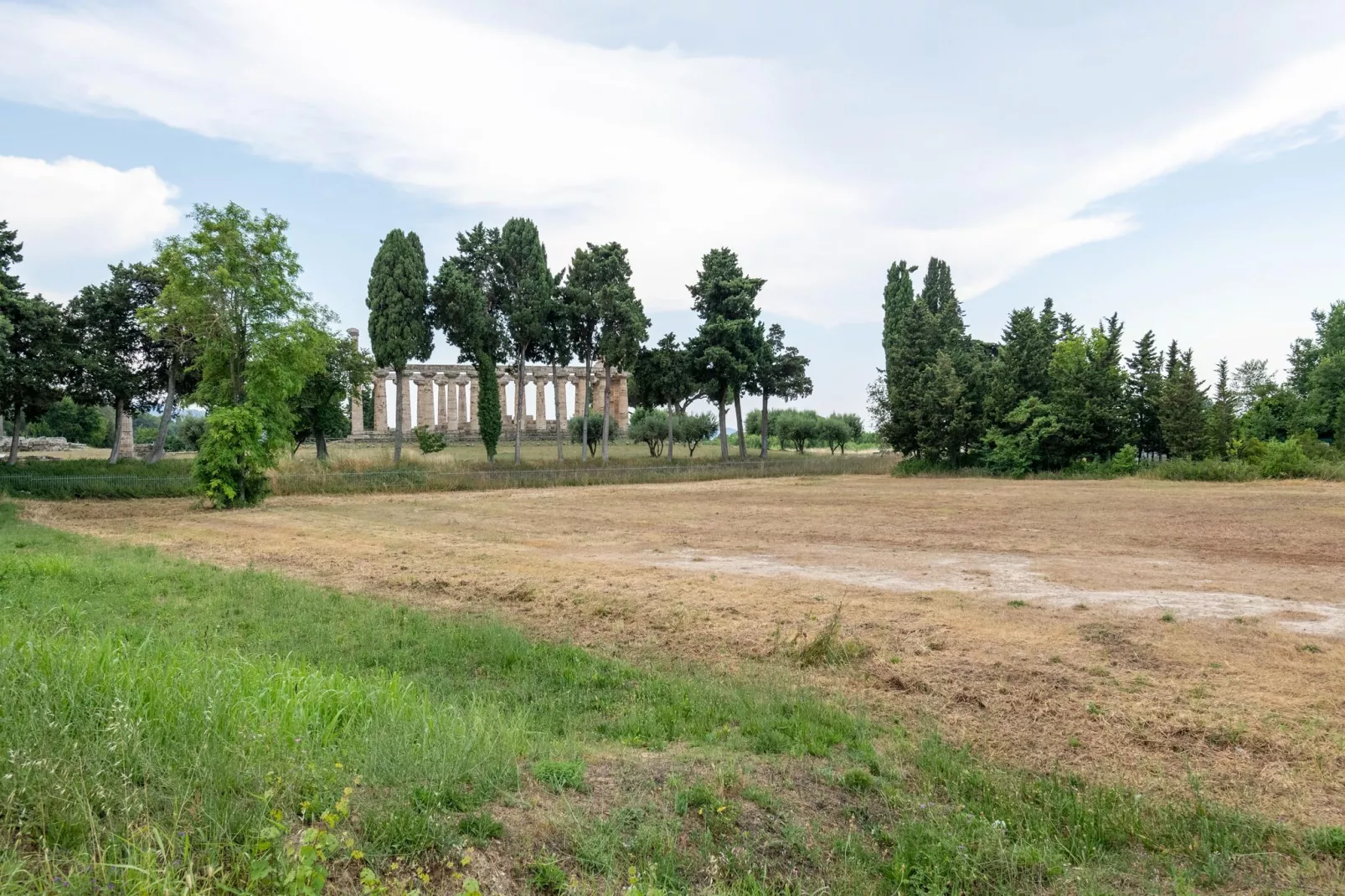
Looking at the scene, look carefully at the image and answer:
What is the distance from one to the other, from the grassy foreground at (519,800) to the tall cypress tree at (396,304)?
38263 millimetres

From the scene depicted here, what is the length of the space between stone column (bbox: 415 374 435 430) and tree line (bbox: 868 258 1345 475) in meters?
36.6

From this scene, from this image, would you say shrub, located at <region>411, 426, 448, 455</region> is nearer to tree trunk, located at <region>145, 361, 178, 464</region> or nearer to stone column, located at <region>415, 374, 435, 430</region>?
stone column, located at <region>415, 374, 435, 430</region>

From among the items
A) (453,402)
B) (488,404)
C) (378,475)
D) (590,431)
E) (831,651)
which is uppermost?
(453,402)

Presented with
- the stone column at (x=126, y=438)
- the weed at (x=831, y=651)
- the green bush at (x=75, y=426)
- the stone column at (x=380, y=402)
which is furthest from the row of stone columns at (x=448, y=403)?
the weed at (x=831, y=651)

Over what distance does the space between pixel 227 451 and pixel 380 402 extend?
4141 cm

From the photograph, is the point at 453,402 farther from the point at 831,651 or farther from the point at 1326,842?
the point at 1326,842

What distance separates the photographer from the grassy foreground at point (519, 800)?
10.4ft

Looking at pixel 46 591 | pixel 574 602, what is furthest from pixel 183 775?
pixel 46 591

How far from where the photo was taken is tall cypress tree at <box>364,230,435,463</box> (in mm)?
42844

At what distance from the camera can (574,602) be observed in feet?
34.7

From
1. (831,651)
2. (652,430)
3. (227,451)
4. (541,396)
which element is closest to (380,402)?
(541,396)

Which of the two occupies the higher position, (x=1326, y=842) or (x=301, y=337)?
(x=301, y=337)

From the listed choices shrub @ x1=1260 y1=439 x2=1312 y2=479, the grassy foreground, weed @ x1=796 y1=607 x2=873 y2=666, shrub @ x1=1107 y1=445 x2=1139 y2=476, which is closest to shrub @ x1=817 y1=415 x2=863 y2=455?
shrub @ x1=1107 y1=445 x2=1139 y2=476

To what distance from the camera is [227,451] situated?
26.7m
